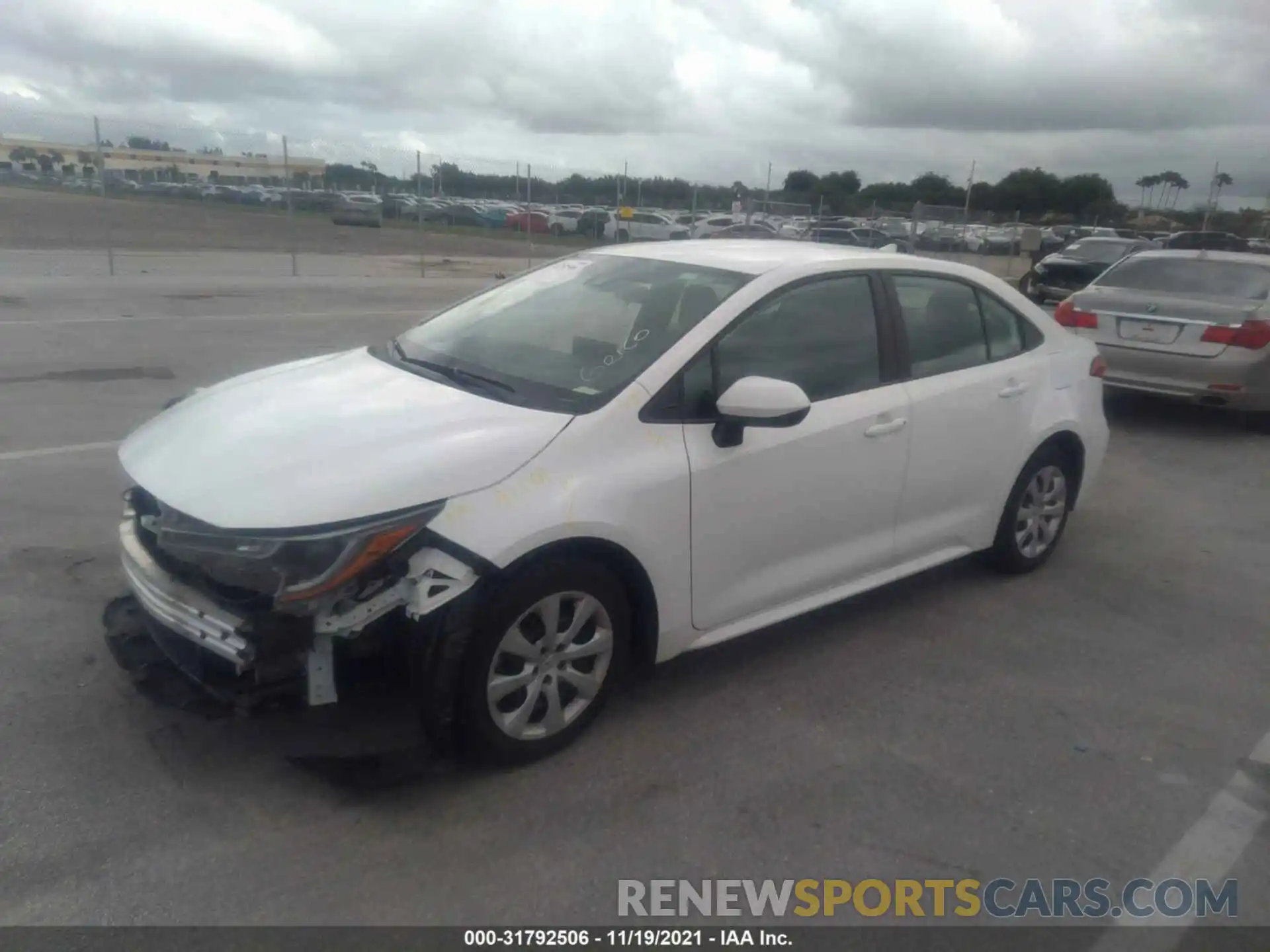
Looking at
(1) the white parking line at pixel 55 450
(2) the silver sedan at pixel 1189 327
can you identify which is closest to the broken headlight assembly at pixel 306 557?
(1) the white parking line at pixel 55 450

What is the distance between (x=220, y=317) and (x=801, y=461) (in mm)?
11278

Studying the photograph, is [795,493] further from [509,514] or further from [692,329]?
[509,514]

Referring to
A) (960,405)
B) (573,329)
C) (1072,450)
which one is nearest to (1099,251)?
(1072,450)

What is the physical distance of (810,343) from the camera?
4293mm

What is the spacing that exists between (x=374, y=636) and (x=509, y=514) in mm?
534

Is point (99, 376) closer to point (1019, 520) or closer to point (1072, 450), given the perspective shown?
point (1019, 520)

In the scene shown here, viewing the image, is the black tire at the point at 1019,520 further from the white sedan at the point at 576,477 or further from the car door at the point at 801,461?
the car door at the point at 801,461

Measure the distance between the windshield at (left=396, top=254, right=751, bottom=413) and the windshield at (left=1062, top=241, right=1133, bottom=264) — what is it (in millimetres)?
17988

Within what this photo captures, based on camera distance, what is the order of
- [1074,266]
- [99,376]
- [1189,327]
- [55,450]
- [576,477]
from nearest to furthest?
[576,477]
[55,450]
[1189,327]
[99,376]
[1074,266]

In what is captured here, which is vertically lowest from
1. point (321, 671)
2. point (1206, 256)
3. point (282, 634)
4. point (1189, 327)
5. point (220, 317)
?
point (220, 317)

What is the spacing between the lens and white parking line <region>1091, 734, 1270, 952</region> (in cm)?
297

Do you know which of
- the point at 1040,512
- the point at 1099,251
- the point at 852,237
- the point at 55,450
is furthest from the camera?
the point at 852,237

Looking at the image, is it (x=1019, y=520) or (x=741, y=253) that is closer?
(x=741, y=253)

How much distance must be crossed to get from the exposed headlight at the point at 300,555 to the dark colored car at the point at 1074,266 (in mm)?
19177
